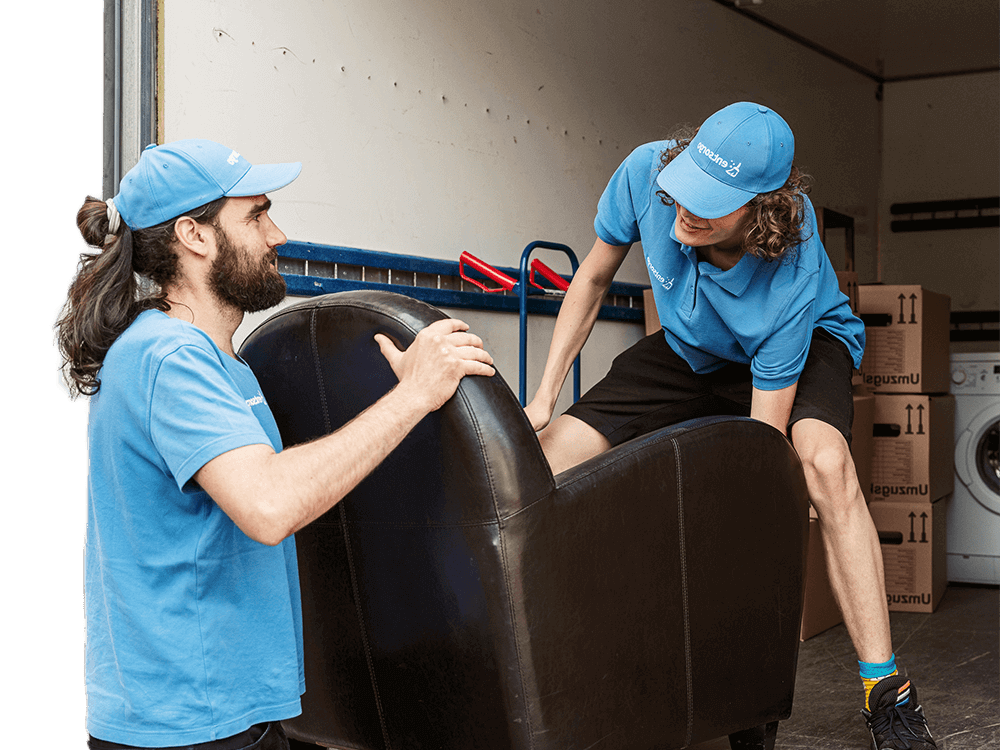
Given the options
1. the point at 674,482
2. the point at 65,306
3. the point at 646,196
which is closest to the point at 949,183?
the point at 646,196

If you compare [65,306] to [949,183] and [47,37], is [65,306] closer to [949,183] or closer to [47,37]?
[47,37]

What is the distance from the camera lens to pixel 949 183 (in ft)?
20.9

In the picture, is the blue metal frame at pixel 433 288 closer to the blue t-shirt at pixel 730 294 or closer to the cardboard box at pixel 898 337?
the blue t-shirt at pixel 730 294

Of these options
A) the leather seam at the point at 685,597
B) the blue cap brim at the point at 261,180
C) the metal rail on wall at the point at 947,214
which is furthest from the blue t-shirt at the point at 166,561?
the metal rail on wall at the point at 947,214

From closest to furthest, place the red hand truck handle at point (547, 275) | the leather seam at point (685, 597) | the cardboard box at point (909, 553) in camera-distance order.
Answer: the leather seam at point (685, 597) → the red hand truck handle at point (547, 275) → the cardboard box at point (909, 553)

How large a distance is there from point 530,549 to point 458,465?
0.49ft

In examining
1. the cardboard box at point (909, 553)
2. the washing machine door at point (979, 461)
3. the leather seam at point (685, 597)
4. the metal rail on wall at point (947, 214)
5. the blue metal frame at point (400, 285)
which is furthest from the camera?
the metal rail on wall at point (947, 214)

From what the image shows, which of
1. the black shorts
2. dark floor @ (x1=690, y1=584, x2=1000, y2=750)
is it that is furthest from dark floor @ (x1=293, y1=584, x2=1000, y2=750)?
the black shorts

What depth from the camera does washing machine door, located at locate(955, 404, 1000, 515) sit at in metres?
4.07

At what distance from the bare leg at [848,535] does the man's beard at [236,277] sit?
121 centimetres

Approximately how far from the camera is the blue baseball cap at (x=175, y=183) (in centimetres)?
128

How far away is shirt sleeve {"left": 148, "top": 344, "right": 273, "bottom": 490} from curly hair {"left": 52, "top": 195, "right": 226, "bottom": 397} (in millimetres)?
149

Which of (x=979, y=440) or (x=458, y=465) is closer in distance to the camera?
(x=458, y=465)

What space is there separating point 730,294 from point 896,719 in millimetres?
915
